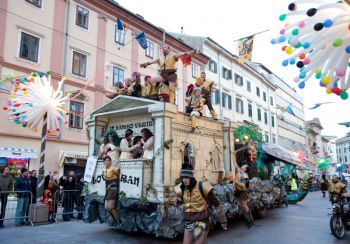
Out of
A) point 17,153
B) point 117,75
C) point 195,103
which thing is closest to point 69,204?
point 195,103

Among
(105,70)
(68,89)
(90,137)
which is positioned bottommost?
(90,137)

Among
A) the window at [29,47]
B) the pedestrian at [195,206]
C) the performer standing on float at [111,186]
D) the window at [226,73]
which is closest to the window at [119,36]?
the window at [29,47]

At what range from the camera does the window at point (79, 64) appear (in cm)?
1933

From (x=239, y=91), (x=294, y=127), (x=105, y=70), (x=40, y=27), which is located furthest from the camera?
(x=294, y=127)

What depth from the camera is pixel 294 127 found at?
180 ft

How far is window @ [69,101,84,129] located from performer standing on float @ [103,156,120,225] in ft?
38.1

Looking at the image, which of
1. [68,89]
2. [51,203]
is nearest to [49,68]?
[68,89]

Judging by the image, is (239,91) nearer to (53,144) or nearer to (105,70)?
(105,70)

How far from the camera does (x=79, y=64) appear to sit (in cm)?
1962

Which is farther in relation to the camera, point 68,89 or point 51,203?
point 68,89

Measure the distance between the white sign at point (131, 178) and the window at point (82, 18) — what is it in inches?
575

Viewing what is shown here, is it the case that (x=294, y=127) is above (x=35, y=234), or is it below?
above

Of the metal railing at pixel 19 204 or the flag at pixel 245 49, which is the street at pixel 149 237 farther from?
the flag at pixel 245 49

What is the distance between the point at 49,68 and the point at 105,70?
4073 mm
